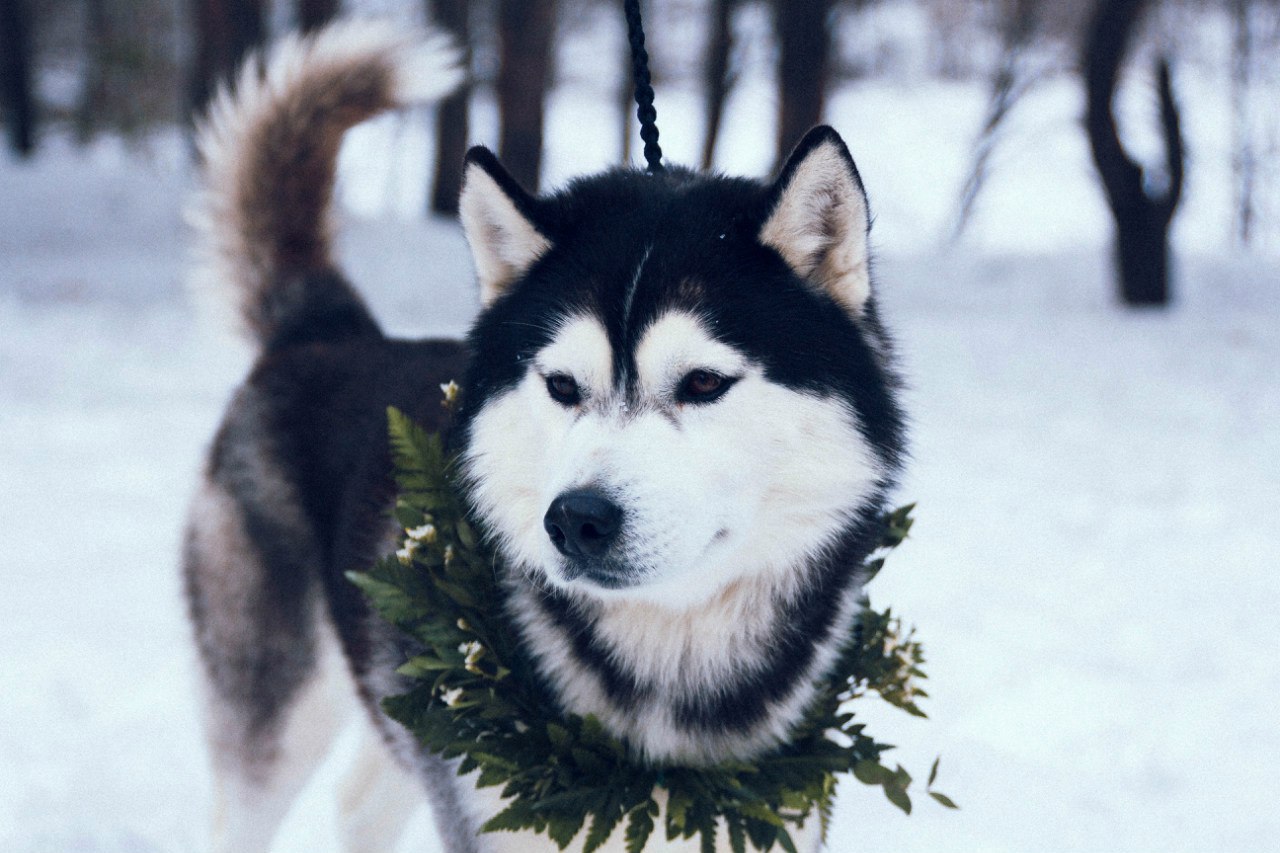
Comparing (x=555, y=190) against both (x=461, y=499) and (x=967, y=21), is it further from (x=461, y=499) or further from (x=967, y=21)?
(x=967, y=21)

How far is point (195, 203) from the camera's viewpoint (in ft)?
9.91

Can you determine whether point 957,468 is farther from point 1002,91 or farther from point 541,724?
point 1002,91

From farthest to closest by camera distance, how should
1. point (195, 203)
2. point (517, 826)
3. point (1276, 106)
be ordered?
Result: point (1276, 106) < point (195, 203) < point (517, 826)

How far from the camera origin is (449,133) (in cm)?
1322

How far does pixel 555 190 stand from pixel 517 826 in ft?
3.49

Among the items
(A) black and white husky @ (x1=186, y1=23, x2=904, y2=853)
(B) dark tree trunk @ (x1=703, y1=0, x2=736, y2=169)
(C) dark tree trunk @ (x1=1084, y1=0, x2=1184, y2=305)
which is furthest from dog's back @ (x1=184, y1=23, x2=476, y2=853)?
(B) dark tree trunk @ (x1=703, y1=0, x2=736, y2=169)

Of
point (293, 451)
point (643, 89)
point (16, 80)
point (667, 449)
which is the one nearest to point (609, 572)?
point (667, 449)

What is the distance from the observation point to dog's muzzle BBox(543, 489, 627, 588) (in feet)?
5.18

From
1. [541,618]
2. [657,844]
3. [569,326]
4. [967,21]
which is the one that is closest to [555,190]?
[569,326]

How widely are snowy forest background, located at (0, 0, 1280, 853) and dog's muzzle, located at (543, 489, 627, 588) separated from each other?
62 cm

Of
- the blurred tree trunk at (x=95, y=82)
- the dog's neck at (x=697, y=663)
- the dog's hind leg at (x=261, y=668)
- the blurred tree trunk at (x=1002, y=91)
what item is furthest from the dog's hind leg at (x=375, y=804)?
the blurred tree trunk at (x=95, y=82)

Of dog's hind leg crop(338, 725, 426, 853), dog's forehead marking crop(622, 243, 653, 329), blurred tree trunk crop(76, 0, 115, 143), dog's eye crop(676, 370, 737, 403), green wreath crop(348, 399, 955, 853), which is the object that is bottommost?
blurred tree trunk crop(76, 0, 115, 143)

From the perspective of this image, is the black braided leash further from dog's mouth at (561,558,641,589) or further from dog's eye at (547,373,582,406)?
dog's mouth at (561,558,641,589)

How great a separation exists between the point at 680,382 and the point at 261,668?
128cm
